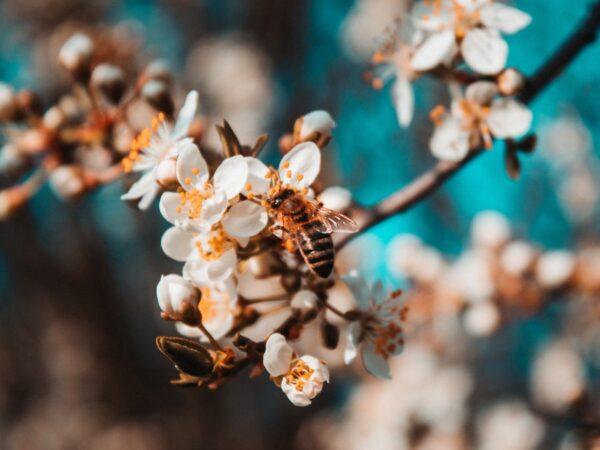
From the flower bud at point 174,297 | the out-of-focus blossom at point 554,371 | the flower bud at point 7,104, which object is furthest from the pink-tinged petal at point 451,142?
the out-of-focus blossom at point 554,371

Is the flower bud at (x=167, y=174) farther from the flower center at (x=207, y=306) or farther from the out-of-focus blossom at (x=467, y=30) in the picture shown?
the out-of-focus blossom at (x=467, y=30)

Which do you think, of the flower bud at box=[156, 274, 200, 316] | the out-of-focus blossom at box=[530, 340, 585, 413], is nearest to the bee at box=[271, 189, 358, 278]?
the flower bud at box=[156, 274, 200, 316]

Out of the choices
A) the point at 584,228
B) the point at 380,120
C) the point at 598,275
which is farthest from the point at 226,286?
the point at 380,120

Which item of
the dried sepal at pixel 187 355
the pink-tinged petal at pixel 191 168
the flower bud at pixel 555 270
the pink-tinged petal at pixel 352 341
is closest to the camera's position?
the dried sepal at pixel 187 355

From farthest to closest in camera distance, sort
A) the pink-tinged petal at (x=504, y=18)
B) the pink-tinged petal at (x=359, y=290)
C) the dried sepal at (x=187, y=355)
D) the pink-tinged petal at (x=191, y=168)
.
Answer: the pink-tinged petal at (x=504, y=18), the pink-tinged petal at (x=359, y=290), the pink-tinged petal at (x=191, y=168), the dried sepal at (x=187, y=355)

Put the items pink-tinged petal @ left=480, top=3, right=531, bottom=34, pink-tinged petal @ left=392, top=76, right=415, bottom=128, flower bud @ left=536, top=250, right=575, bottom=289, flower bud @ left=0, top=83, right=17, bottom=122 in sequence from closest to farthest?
pink-tinged petal @ left=480, top=3, right=531, bottom=34 → pink-tinged petal @ left=392, top=76, right=415, bottom=128 → flower bud @ left=0, top=83, right=17, bottom=122 → flower bud @ left=536, top=250, right=575, bottom=289

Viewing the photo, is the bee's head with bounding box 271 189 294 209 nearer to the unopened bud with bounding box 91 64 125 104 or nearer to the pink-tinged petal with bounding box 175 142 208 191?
the pink-tinged petal with bounding box 175 142 208 191
